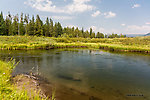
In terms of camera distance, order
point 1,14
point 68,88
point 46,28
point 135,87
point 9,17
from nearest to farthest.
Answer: point 68,88, point 135,87, point 1,14, point 9,17, point 46,28

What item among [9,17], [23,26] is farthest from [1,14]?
[23,26]

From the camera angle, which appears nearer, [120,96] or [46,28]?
[120,96]

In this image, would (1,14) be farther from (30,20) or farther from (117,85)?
(117,85)

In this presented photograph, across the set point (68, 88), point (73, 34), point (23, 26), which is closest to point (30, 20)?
point (23, 26)

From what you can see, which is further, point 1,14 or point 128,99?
point 1,14

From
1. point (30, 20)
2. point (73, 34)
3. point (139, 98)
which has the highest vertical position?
point (30, 20)

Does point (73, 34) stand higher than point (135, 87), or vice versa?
point (73, 34)

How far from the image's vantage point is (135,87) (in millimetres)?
8836

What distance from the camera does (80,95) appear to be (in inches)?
273

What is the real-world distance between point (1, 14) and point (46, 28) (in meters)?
31.9

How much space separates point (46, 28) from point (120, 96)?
83.7 m

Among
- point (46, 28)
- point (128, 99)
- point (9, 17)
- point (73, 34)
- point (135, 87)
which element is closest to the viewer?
point (128, 99)

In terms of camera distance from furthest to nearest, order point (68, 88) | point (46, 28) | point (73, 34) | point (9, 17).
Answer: point (73, 34) → point (46, 28) → point (9, 17) → point (68, 88)

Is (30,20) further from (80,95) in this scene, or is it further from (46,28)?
(80,95)
